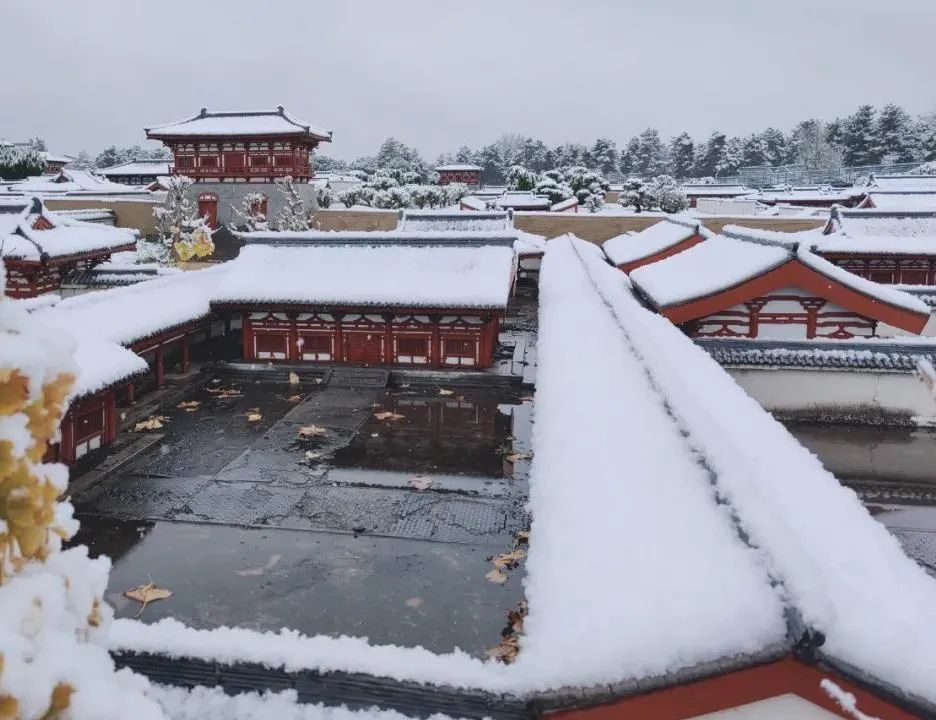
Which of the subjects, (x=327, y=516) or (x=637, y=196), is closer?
(x=327, y=516)

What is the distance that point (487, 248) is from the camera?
19.4 m

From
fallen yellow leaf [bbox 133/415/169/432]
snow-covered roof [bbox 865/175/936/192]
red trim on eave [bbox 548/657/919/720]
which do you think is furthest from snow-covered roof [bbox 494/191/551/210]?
red trim on eave [bbox 548/657/919/720]

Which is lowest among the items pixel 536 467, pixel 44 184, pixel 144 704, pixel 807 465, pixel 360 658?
pixel 360 658

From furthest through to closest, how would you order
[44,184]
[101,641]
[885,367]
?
1. [44,184]
2. [885,367]
3. [101,641]

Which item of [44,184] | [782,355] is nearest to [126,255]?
[44,184]

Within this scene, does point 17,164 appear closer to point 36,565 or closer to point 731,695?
point 36,565

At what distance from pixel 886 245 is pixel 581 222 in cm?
2030

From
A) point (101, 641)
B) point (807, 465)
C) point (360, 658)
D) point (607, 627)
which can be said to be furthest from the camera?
point (807, 465)

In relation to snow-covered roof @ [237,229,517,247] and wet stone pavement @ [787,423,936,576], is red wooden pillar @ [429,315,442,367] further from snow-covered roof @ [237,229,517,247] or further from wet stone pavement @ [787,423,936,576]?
wet stone pavement @ [787,423,936,576]

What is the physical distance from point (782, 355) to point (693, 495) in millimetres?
8862

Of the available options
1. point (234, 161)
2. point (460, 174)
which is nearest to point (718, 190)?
point (460, 174)

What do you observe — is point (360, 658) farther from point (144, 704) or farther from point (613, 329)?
point (613, 329)

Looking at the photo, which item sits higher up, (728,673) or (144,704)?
(144,704)

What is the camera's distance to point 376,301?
1736 cm
